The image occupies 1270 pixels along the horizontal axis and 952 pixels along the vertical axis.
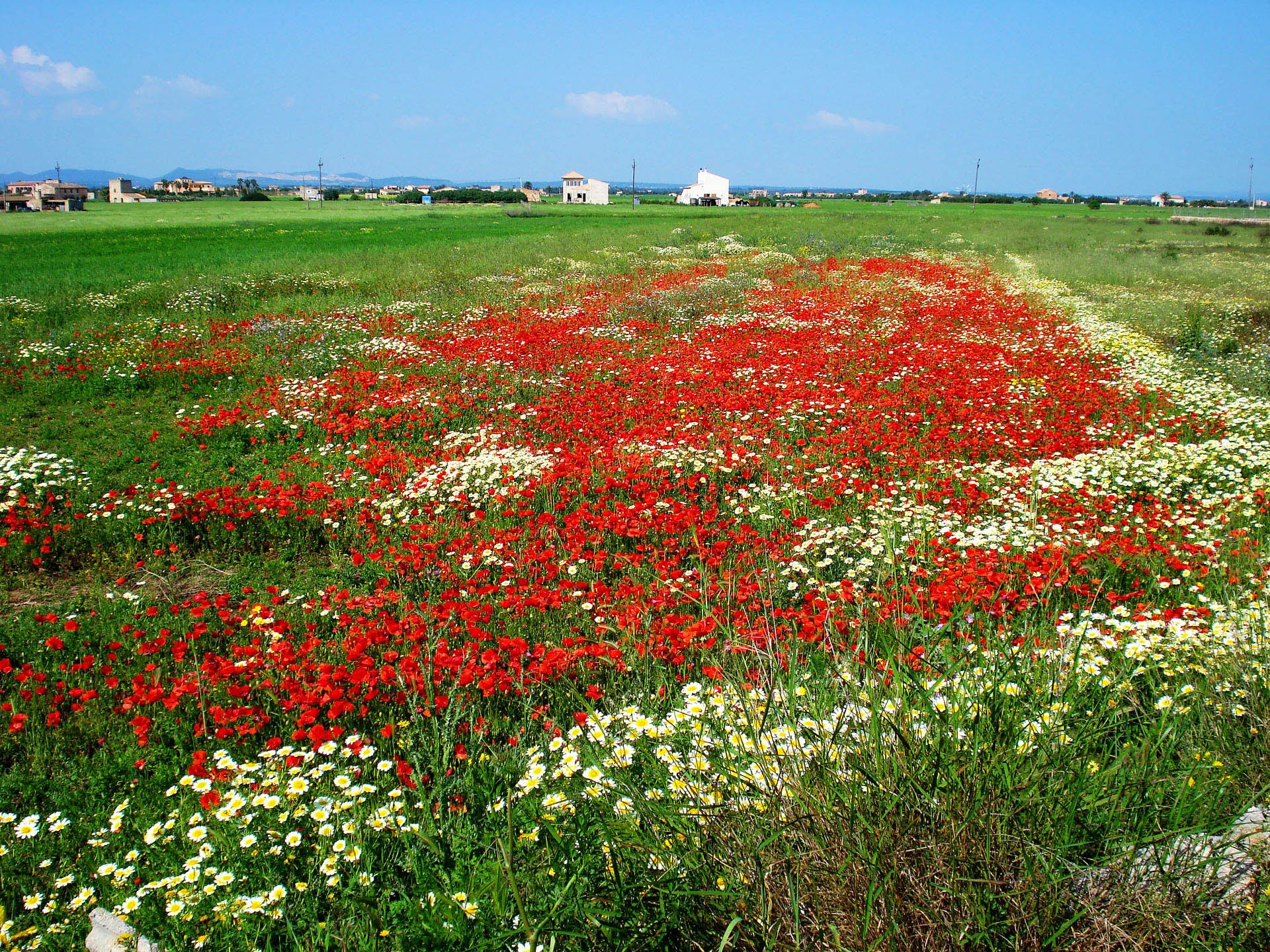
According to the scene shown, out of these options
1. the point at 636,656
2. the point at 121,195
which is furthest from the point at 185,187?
the point at 636,656

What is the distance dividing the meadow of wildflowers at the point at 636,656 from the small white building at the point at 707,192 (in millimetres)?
116134

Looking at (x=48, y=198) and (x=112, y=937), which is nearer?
(x=112, y=937)

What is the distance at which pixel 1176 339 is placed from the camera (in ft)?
47.1

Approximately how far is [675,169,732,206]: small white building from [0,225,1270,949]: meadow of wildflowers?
116134 mm

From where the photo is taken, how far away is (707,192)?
409 feet

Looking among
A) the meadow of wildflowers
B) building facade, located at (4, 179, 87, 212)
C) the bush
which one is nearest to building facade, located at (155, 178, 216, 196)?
building facade, located at (4, 179, 87, 212)

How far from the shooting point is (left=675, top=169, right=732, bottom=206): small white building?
11956 cm

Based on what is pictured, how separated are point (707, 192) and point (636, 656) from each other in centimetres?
13121

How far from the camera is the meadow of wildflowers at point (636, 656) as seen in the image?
6.96 feet

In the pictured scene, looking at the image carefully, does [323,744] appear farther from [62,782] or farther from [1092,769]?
[1092,769]

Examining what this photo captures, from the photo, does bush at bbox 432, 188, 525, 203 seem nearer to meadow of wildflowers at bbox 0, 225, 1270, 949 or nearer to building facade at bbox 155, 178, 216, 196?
building facade at bbox 155, 178, 216, 196

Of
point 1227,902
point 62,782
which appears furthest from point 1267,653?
point 62,782

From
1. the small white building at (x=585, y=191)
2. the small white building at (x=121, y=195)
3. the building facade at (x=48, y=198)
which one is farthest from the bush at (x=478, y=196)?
the building facade at (x=48, y=198)

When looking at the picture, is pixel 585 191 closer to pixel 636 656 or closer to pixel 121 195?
pixel 121 195
